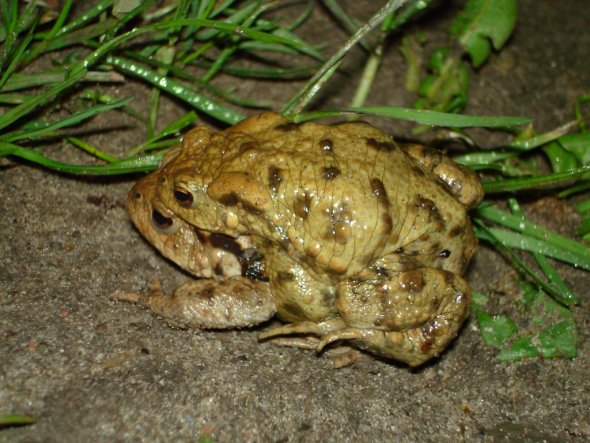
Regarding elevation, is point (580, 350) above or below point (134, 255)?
below

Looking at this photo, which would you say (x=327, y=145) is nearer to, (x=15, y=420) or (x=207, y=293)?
(x=207, y=293)

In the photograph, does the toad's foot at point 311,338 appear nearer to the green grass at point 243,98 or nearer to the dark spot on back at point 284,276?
the dark spot on back at point 284,276

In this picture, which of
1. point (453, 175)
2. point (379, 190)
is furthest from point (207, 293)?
point (453, 175)

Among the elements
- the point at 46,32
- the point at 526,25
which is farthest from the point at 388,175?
the point at 526,25

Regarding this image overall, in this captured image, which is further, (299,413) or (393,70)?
(393,70)

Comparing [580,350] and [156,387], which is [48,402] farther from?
[580,350]

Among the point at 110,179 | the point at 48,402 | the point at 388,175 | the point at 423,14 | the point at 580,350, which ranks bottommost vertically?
the point at 580,350

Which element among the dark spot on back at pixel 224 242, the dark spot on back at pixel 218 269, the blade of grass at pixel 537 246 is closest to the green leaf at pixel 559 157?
the blade of grass at pixel 537 246
